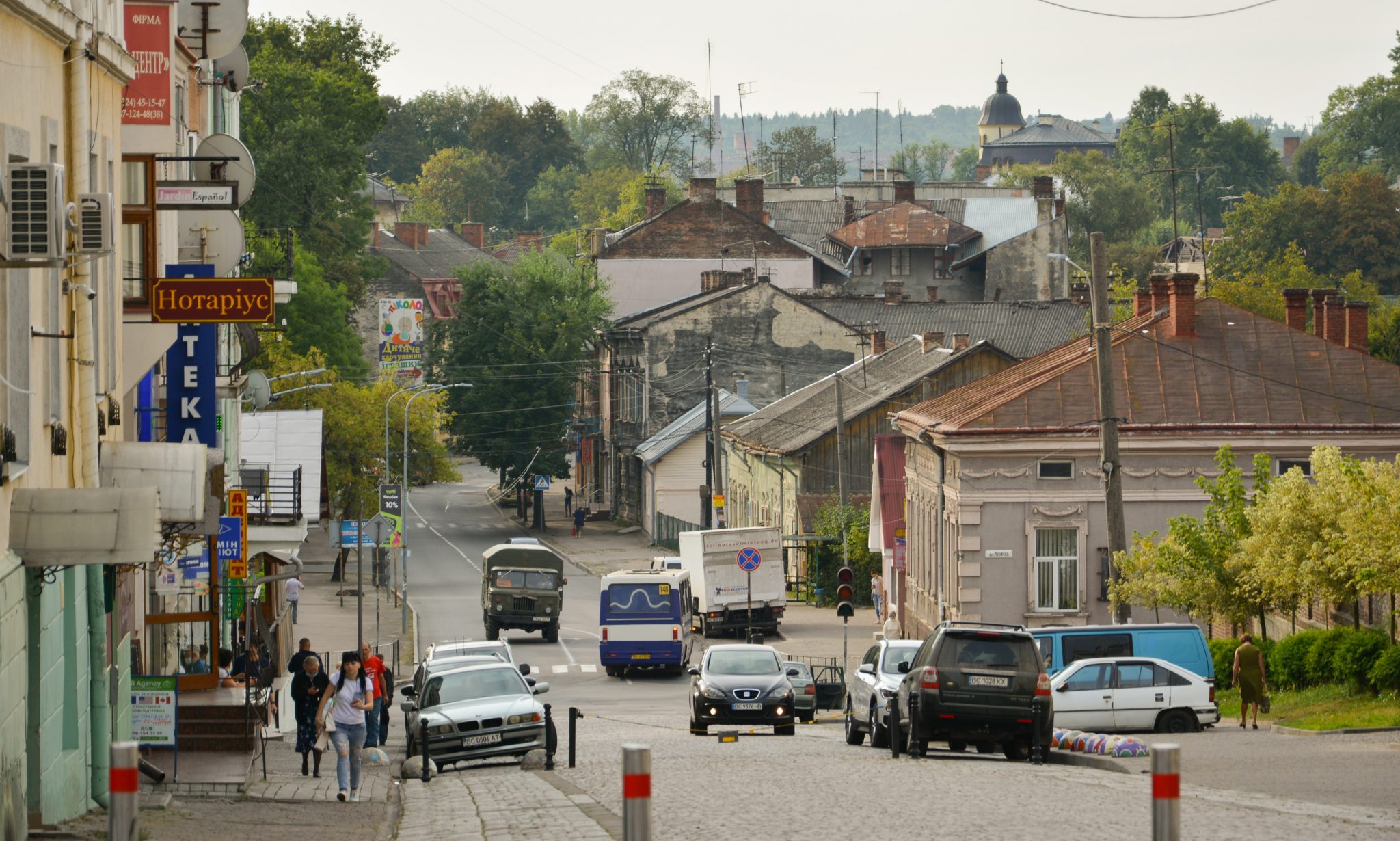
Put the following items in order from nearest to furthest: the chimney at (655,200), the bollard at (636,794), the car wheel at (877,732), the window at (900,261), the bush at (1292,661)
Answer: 1. the bollard at (636,794)
2. the car wheel at (877,732)
3. the bush at (1292,661)
4. the window at (900,261)
5. the chimney at (655,200)

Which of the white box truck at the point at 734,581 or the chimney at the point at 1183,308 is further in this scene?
the white box truck at the point at 734,581

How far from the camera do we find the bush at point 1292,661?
28375 mm

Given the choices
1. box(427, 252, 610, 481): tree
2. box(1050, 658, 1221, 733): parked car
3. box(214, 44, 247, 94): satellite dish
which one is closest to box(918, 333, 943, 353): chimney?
box(427, 252, 610, 481): tree

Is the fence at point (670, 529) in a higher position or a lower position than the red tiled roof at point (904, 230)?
lower

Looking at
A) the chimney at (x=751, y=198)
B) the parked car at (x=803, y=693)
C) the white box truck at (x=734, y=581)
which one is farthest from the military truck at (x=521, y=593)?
the chimney at (x=751, y=198)

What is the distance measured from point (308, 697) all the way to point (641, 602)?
62.3ft

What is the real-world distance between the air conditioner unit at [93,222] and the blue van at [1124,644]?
17614 millimetres

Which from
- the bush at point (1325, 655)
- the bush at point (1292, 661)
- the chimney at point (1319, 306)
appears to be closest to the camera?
the bush at point (1325, 655)

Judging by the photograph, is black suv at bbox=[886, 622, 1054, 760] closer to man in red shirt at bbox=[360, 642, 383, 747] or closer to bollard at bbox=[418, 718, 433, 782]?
Result: bollard at bbox=[418, 718, 433, 782]

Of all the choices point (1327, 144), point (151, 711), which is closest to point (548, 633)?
point (151, 711)

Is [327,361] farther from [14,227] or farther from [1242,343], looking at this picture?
[14,227]

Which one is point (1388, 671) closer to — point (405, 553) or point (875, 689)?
point (875, 689)

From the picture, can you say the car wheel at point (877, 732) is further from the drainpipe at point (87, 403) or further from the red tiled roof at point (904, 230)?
the red tiled roof at point (904, 230)

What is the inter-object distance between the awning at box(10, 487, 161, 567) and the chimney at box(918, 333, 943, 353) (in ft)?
170
